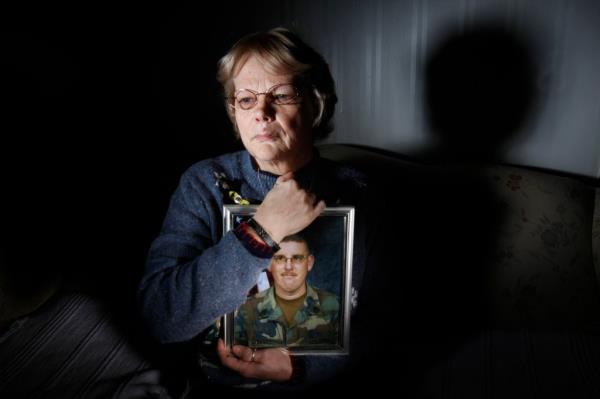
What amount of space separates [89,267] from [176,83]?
673 millimetres

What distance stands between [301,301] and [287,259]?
8 cm

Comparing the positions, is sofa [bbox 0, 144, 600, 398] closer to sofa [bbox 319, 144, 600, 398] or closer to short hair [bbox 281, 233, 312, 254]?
sofa [bbox 319, 144, 600, 398]

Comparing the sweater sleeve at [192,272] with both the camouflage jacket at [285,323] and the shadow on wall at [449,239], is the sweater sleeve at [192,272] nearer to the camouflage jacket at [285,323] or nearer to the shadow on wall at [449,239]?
the camouflage jacket at [285,323]

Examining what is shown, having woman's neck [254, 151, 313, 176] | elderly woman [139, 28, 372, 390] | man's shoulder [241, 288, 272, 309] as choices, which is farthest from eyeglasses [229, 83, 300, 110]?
man's shoulder [241, 288, 272, 309]

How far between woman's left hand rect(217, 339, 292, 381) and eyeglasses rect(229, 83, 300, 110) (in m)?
0.44

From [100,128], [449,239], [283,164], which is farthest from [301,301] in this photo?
[100,128]

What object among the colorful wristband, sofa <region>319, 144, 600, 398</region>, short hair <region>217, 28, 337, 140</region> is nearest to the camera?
the colorful wristband

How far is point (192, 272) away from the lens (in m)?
0.78

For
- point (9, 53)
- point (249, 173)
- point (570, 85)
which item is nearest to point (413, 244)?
point (249, 173)

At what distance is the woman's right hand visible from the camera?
74cm

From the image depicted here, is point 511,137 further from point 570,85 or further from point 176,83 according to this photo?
point 176,83

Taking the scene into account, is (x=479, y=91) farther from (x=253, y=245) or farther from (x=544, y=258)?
(x=253, y=245)

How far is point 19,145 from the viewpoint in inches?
46.9

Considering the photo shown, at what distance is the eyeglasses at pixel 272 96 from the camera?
0.83m
